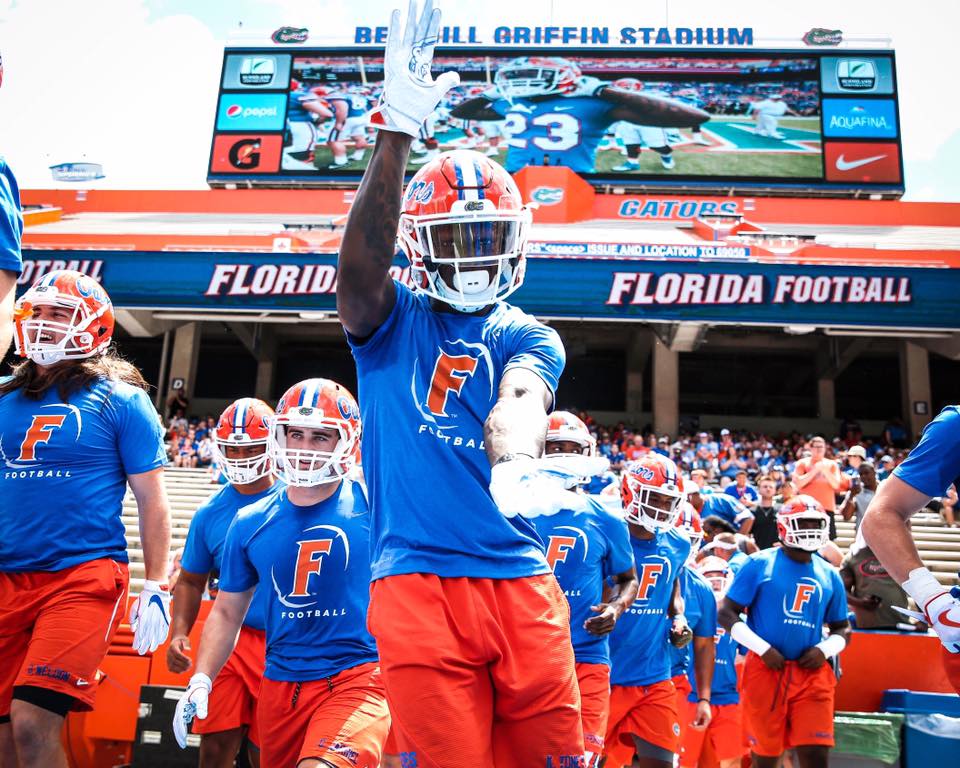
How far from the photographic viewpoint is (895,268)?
65.3ft

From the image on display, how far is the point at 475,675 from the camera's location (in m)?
2.28

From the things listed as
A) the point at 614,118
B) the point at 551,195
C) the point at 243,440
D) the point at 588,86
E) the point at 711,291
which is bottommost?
the point at 243,440

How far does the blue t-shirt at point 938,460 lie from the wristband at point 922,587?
331 millimetres

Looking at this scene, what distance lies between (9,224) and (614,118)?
2809 centimetres

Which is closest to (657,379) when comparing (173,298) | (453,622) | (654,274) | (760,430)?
(760,430)

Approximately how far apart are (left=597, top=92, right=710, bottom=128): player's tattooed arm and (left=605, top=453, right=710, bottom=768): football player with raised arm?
2495 centimetres

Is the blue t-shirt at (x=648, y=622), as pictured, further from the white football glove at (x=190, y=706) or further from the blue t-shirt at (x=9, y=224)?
the blue t-shirt at (x=9, y=224)

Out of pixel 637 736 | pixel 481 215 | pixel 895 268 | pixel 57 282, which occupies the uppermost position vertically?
pixel 895 268

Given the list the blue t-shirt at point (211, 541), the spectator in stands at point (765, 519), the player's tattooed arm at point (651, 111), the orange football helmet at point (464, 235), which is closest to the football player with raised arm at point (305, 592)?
the blue t-shirt at point (211, 541)

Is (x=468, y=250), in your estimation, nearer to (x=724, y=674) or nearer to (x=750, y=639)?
(x=750, y=639)

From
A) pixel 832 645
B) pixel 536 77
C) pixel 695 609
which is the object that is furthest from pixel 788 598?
pixel 536 77

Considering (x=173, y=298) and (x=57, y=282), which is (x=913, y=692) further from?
(x=173, y=298)

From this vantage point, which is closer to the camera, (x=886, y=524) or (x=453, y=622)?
(x=453, y=622)

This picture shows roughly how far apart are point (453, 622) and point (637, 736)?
3898mm
